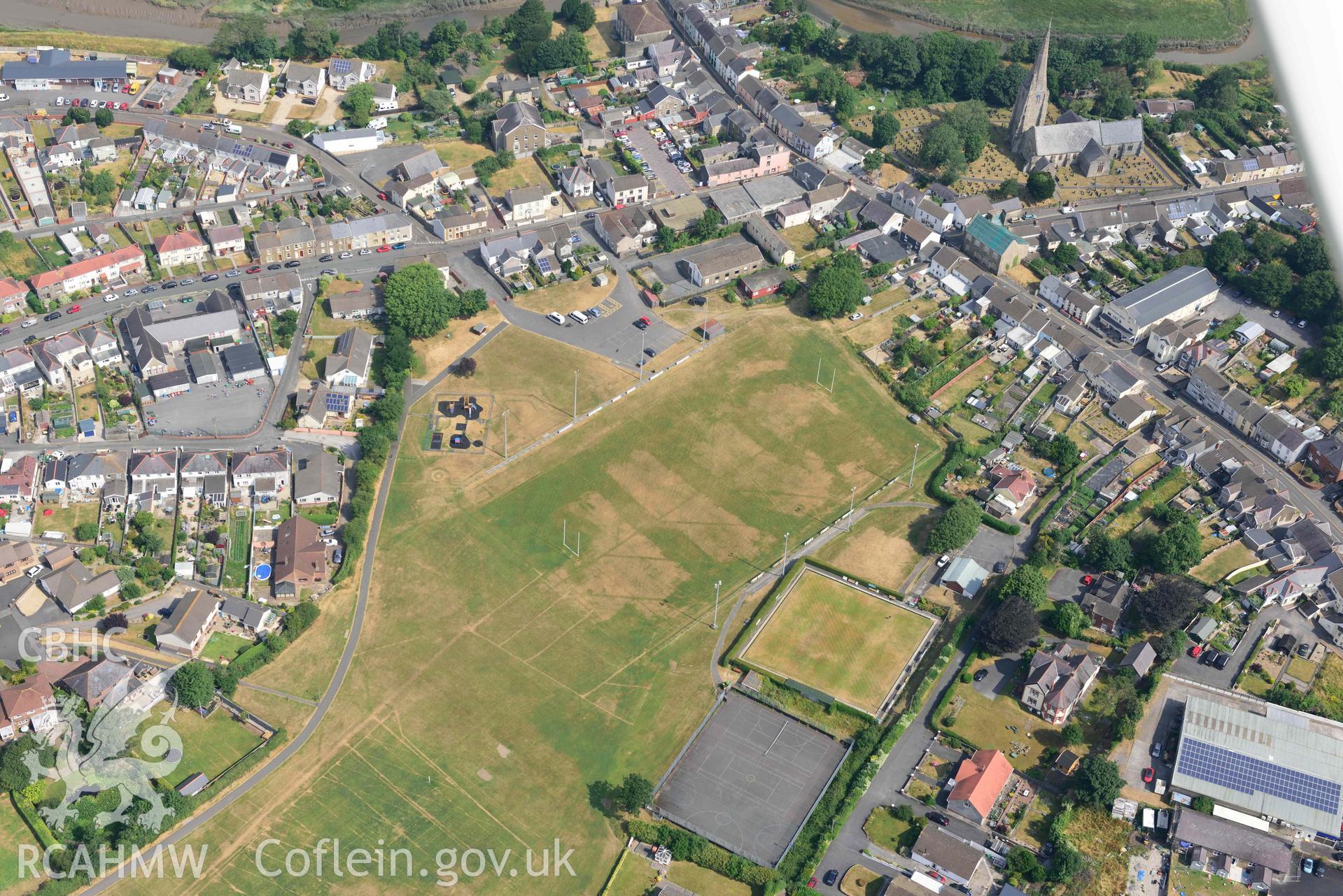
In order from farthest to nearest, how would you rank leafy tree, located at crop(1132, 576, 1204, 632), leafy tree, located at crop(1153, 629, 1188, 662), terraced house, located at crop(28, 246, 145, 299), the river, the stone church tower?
the river < the stone church tower < terraced house, located at crop(28, 246, 145, 299) < leafy tree, located at crop(1132, 576, 1204, 632) < leafy tree, located at crop(1153, 629, 1188, 662)

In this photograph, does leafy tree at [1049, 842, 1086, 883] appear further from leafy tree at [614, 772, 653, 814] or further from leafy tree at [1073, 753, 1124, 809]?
leafy tree at [614, 772, 653, 814]

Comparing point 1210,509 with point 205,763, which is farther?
point 1210,509

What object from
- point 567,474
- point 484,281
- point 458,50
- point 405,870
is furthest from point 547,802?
point 458,50

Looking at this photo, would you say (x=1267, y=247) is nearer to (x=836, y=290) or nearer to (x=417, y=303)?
(x=836, y=290)

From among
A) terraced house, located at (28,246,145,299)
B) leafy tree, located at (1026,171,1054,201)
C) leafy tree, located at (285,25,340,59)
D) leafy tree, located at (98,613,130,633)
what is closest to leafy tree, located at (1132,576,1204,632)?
leafy tree, located at (1026,171,1054,201)

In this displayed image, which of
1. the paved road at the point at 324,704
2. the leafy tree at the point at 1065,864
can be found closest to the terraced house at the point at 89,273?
the paved road at the point at 324,704

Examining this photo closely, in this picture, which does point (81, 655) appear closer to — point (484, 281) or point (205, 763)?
point (205, 763)

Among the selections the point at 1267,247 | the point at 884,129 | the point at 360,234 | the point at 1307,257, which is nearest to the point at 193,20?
the point at 360,234
